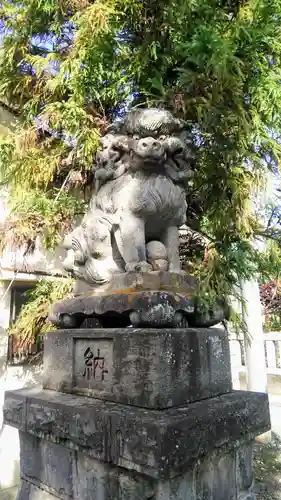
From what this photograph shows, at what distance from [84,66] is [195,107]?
137 cm

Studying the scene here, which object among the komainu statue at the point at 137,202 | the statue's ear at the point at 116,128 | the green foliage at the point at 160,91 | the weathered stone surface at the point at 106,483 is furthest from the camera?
the green foliage at the point at 160,91

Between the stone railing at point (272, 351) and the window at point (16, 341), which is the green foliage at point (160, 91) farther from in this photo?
the stone railing at point (272, 351)

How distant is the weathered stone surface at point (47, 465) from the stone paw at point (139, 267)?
3.96ft

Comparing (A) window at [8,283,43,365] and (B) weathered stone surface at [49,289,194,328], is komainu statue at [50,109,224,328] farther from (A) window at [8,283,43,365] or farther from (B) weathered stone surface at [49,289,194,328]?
(A) window at [8,283,43,365]

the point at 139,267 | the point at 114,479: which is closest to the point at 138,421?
the point at 114,479

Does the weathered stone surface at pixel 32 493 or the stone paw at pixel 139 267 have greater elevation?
the stone paw at pixel 139 267

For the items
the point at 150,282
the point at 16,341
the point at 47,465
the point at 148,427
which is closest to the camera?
the point at 148,427

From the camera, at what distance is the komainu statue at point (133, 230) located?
231 cm

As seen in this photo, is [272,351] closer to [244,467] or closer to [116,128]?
[244,467]

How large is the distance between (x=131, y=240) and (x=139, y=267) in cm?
21

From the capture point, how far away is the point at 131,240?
7.88 ft

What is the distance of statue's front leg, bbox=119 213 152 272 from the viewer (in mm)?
2375

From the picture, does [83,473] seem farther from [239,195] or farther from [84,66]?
[84,66]


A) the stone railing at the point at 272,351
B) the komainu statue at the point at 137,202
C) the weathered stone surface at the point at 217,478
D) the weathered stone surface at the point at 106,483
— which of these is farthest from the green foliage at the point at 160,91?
the stone railing at the point at 272,351
